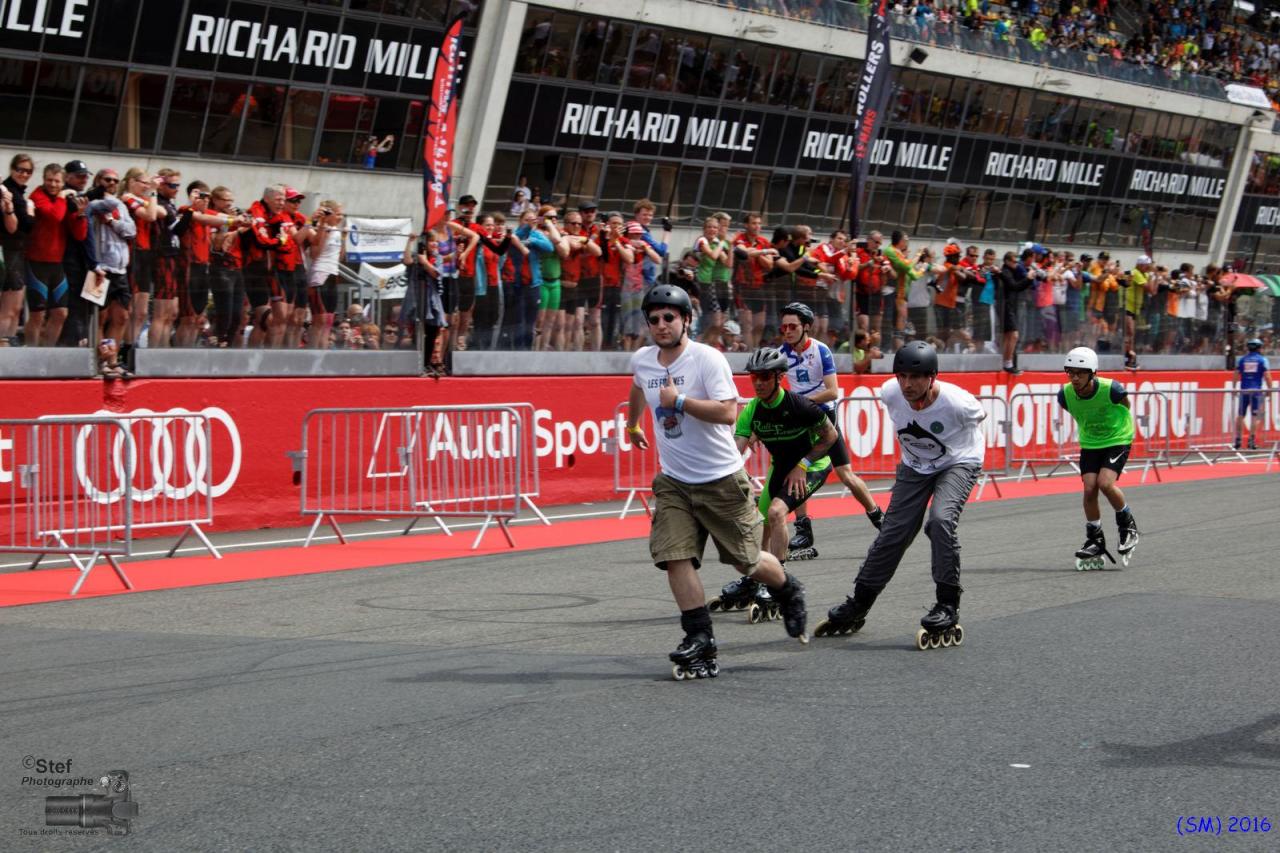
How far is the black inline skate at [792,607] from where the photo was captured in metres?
8.99

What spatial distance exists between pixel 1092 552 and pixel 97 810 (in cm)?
883

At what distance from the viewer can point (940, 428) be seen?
9.43m

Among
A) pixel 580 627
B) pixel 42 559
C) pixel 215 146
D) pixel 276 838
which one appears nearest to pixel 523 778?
pixel 276 838

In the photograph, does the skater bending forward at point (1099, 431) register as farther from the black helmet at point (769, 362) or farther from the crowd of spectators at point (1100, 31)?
the crowd of spectators at point (1100, 31)

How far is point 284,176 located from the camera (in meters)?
37.3

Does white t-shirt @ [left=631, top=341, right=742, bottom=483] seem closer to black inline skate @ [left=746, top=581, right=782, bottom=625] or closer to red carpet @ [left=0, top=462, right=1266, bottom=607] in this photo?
black inline skate @ [left=746, top=581, right=782, bottom=625]

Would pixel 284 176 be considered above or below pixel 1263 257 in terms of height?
below

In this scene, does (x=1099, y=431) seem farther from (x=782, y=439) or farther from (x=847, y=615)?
(x=847, y=615)

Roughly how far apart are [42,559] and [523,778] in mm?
8580

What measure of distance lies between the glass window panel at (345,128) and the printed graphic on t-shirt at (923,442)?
99.1ft

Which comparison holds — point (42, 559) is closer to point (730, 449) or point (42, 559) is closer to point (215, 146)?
point (730, 449)

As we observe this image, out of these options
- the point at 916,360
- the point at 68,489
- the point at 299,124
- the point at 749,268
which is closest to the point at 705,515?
the point at 916,360

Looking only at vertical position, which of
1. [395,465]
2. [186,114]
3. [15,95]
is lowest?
[395,465]

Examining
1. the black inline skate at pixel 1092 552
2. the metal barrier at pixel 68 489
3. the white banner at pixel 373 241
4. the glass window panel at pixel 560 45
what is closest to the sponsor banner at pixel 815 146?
the glass window panel at pixel 560 45
